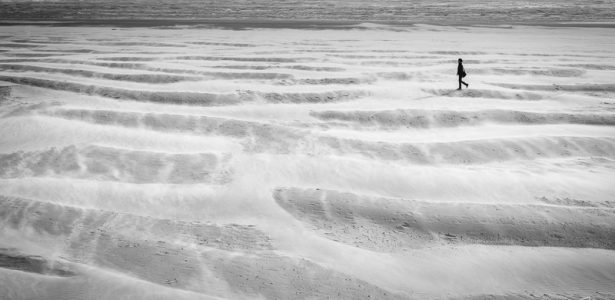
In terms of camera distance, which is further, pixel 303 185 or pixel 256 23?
pixel 256 23

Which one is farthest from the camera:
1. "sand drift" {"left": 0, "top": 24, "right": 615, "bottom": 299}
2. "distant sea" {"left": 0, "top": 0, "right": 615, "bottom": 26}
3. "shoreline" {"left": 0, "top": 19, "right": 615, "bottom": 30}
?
"distant sea" {"left": 0, "top": 0, "right": 615, "bottom": 26}

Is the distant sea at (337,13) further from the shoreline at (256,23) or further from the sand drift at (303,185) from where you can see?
the sand drift at (303,185)

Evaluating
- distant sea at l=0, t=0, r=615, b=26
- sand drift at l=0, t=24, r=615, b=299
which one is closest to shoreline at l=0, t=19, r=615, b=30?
distant sea at l=0, t=0, r=615, b=26

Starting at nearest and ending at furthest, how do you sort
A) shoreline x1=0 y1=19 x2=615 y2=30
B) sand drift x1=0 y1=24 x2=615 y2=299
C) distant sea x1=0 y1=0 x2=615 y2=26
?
1. sand drift x1=0 y1=24 x2=615 y2=299
2. shoreline x1=0 y1=19 x2=615 y2=30
3. distant sea x1=0 y1=0 x2=615 y2=26

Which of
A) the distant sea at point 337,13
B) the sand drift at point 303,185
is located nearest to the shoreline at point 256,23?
the distant sea at point 337,13

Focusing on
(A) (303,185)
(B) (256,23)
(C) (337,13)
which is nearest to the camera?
(A) (303,185)

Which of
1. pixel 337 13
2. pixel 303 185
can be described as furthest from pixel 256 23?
pixel 303 185

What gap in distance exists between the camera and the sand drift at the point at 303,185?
2824 millimetres

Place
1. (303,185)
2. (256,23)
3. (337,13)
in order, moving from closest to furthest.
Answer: (303,185) → (256,23) → (337,13)

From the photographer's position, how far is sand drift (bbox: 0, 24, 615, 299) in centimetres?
282

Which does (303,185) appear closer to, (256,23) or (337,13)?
(256,23)

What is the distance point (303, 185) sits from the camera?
3.98 metres

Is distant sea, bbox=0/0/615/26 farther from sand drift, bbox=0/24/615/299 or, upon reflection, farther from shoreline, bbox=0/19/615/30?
sand drift, bbox=0/24/615/299

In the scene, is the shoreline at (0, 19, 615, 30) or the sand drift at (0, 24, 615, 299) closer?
the sand drift at (0, 24, 615, 299)
